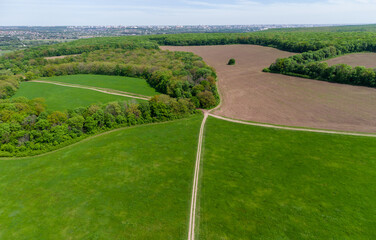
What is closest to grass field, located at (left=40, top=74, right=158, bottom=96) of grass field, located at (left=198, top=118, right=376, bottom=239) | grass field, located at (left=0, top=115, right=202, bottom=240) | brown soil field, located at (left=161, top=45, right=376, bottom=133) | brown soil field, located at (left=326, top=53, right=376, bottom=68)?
brown soil field, located at (left=161, top=45, right=376, bottom=133)

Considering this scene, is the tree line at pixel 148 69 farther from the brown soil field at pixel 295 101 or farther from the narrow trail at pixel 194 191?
the narrow trail at pixel 194 191

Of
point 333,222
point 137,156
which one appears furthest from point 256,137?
point 137,156

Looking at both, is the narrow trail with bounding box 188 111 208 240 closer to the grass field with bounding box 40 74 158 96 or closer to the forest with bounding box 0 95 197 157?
the forest with bounding box 0 95 197 157

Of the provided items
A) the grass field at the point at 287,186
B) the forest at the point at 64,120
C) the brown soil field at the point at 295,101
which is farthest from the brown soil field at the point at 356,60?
the forest at the point at 64,120

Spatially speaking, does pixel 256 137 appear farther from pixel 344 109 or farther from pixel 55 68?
pixel 55 68

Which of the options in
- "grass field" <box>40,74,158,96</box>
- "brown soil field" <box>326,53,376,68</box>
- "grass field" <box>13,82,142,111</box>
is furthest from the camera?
"brown soil field" <box>326,53,376,68</box>
